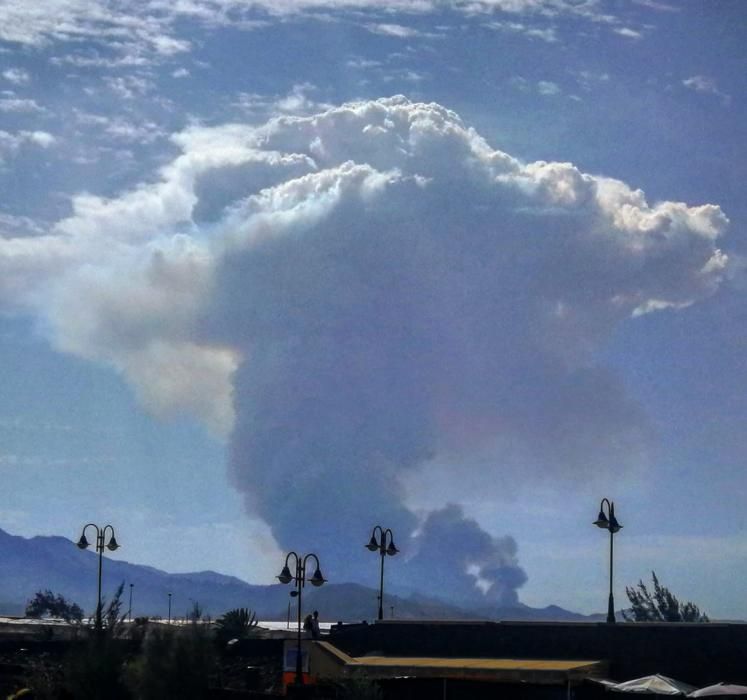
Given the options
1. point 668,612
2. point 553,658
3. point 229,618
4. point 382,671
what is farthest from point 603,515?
point 668,612

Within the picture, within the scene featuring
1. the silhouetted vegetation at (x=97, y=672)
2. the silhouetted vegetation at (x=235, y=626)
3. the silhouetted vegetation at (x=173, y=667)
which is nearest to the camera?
the silhouetted vegetation at (x=173, y=667)

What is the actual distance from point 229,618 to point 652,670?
2814cm

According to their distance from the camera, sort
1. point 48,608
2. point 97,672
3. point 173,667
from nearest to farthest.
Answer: point 173,667 < point 97,672 < point 48,608

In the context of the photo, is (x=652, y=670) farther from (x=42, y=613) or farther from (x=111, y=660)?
(x=42, y=613)

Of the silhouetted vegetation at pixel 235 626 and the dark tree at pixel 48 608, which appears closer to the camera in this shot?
the silhouetted vegetation at pixel 235 626

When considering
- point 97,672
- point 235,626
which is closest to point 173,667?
point 97,672

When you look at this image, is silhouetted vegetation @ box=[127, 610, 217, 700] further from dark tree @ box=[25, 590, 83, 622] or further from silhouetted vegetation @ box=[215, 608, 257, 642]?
dark tree @ box=[25, 590, 83, 622]

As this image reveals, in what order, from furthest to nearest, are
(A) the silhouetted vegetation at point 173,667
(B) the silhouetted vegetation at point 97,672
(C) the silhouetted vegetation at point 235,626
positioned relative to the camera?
(C) the silhouetted vegetation at point 235,626 < (B) the silhouetted vegetation at point 97,672 < (A) the silhouetted vegetation at point 173,667

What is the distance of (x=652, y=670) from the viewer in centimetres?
4681

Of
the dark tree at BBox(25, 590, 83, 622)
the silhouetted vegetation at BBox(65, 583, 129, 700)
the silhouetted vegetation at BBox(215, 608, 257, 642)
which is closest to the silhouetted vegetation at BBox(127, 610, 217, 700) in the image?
the silhouetted vegetation at BBox(65, 583, 129, 700)

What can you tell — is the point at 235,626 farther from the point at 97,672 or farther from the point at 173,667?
the point at 173,667

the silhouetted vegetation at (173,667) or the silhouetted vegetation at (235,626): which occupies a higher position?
the silhouetted vegetation at (235,626)

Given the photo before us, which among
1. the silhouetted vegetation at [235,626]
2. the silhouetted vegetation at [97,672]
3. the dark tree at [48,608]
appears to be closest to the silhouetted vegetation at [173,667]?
the silhouetted vegetation at [97,672]

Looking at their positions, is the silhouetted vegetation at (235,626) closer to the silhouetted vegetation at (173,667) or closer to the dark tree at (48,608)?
the silhouetted vegetation at (173,667)
